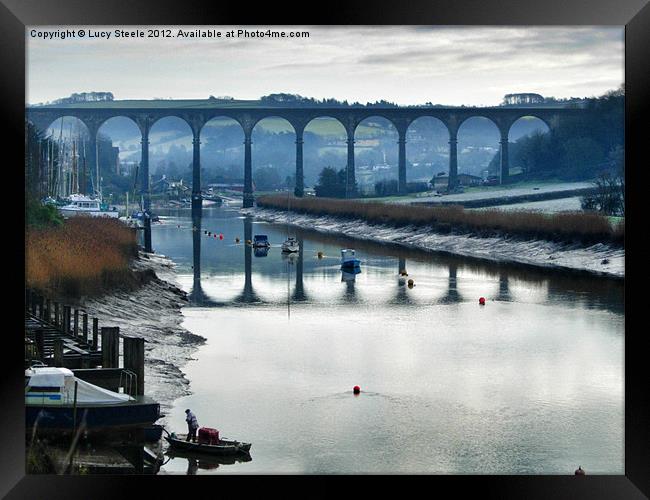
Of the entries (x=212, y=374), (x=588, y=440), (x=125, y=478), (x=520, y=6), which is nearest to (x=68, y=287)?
(x=212, y=374)

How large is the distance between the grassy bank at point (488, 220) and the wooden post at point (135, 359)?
3101cm

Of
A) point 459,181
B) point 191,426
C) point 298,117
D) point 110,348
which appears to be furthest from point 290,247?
point 459,181

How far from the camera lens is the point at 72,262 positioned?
31188mm

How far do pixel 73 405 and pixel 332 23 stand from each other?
26.8 ft

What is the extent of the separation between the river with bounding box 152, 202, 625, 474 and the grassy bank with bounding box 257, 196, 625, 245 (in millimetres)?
5370

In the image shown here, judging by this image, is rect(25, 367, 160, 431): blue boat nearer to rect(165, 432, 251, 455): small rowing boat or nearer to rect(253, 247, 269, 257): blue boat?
rect(165, 432, 251, 455): small rowing boat

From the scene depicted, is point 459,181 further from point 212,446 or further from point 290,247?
point 212,446

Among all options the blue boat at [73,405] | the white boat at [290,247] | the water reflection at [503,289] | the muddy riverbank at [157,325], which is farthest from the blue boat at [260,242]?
the blue boat at [73,405]

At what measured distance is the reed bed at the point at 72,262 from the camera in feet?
95.8

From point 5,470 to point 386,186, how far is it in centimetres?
10541

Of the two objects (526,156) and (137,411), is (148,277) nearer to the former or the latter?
(137,411)

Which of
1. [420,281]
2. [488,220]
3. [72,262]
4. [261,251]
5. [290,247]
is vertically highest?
[488,220]

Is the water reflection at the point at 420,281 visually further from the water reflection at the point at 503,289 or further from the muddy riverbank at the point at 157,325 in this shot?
the muddy riverbank at the point at 157,325

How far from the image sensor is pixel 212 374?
2400cm
